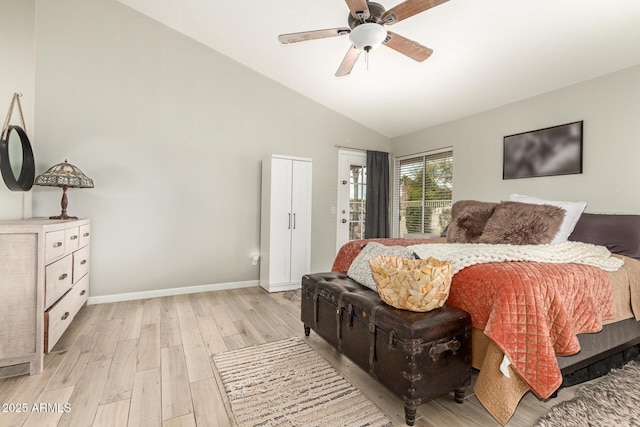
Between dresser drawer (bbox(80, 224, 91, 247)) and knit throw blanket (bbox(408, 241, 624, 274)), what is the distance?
285 cm

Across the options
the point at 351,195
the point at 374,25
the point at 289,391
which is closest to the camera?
the point at 289,391

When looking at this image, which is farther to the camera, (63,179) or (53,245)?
(63,179)


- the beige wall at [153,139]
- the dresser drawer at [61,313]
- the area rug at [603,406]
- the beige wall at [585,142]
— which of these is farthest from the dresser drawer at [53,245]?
the beige wall at [585,142]

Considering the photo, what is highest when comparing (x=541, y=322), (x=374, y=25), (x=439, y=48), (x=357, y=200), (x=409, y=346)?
(x=439, y=48)

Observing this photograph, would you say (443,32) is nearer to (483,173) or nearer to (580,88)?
(580,88)

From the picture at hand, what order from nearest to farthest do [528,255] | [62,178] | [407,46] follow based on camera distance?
[528,255] → [407,46] → [62,178]

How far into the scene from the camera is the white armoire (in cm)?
362

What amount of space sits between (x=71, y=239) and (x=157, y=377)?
4.45 feet

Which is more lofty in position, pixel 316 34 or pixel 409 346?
pixel 316 34

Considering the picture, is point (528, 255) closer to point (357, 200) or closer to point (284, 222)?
point (284, 222)

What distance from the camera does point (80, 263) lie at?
2.57m

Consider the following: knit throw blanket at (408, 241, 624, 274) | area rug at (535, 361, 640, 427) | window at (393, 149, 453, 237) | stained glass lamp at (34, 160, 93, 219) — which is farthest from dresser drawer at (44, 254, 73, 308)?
window at (393, 149, 453, 237)

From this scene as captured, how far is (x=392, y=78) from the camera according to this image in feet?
11.3

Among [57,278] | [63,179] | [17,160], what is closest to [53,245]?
[57,278]
